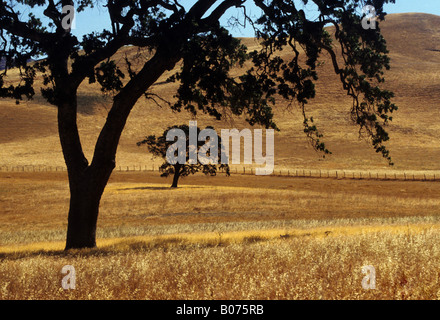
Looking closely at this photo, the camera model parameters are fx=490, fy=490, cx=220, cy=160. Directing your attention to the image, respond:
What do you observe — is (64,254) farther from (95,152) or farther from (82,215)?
(95,152)

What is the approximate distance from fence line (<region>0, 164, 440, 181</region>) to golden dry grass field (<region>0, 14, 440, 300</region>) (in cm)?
332

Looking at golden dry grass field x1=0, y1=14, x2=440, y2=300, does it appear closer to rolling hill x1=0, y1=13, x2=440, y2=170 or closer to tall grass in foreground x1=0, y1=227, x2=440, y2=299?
tall grass in foreground x1=0, y1=227, x2=440, y2=299

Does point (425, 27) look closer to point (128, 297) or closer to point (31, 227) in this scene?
point (31, 227)

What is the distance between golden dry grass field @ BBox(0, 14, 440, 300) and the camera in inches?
194

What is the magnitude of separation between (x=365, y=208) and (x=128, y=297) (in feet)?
99.7

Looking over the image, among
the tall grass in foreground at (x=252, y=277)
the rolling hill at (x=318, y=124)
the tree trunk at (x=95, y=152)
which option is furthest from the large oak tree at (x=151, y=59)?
the rolling hill at (x=318, y=124)

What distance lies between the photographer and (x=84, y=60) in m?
12.3

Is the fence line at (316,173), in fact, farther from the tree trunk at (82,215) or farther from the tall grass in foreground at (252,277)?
the tall grass in foreground at (252,277)

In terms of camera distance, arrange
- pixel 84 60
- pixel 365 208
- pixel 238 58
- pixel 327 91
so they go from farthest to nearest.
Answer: pixel 327 91
pixel 365 208
pixel 238 58
pixel 84 60

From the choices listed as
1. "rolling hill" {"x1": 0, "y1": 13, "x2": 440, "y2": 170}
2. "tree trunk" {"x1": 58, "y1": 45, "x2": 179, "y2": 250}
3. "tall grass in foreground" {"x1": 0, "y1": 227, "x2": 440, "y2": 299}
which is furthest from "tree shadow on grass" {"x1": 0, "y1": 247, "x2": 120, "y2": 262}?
"rolling hill" {"x1": 0, "y1": 13, "x2": 440, "y2": 170}

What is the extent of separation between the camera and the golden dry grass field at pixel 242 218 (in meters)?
4.93

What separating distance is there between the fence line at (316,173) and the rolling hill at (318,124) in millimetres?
3315

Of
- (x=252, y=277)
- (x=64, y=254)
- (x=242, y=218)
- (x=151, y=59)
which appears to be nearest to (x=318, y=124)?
(x=242, y=218)

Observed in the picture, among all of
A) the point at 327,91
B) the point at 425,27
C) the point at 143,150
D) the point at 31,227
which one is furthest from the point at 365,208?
the point at 425,27
